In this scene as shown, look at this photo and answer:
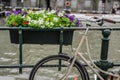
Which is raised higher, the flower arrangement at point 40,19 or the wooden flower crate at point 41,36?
Answer: the flower arrangement at point 40,19

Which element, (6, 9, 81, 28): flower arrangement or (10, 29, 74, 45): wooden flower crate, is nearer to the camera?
(6, 9, 81, 28): flower arrangement

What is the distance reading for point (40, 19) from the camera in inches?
263

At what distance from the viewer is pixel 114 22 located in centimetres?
2998

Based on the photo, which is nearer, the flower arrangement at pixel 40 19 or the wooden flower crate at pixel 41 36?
the flower arrangement at pixel 40 19

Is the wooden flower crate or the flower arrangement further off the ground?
the flower arrangement

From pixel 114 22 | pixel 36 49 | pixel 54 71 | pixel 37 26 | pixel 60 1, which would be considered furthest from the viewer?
pixel 60 1

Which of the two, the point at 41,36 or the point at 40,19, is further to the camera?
the point at 41,36

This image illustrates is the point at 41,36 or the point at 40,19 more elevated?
the point at 40,19

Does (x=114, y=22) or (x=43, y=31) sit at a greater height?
(x=43, y=31)

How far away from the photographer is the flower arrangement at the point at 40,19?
22.0 ft

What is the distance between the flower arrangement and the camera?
6.70 meters

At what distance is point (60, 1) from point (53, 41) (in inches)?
1863

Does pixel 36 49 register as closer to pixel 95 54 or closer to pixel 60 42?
pixel 95 54

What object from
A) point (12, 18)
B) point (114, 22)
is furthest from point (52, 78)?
point (114, 22)
